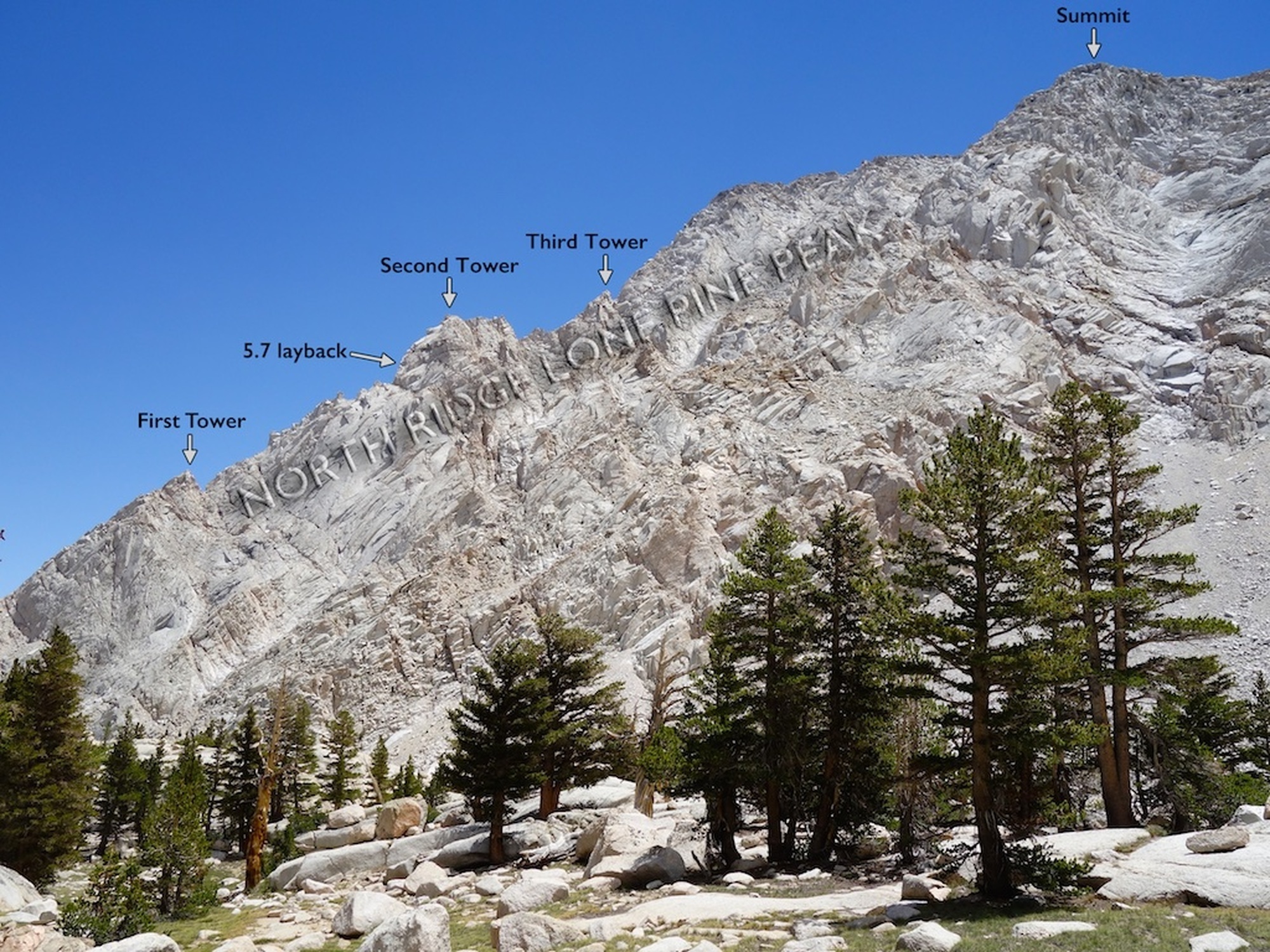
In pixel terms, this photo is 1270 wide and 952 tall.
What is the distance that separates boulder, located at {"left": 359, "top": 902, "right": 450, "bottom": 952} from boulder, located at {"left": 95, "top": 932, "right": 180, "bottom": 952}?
3.99 metres

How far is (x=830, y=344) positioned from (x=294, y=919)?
4276 inches

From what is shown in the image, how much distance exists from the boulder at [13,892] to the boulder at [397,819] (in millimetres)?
11495

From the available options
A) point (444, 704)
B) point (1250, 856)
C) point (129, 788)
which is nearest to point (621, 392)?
point (444, 704)

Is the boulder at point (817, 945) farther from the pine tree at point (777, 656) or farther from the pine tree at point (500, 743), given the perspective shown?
the pine tree at point (500, 743)

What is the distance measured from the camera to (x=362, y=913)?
1898cm

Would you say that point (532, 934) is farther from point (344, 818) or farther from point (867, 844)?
point (344, 818)

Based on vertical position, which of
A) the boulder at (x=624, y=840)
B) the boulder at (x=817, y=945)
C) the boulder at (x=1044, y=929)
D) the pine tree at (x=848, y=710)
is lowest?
the boulder at (x=624, y=840)

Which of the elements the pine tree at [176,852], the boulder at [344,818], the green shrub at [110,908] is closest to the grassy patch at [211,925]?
the green shrub at [110,908]

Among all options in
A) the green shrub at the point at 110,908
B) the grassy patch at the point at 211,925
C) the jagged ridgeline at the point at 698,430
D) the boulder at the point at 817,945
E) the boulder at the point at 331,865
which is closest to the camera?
the boulder at the point at 817,945

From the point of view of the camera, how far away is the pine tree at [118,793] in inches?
1935

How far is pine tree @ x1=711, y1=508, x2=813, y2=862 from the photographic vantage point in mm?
24234

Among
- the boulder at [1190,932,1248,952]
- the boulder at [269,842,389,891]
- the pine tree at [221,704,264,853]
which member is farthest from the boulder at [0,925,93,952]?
the pine tree at [221,704,264,853]

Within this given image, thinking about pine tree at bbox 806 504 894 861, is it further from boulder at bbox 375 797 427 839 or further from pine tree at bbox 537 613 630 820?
boulder at bbox 375 797 427 839

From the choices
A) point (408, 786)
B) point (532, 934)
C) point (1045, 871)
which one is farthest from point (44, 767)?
point (1045, 871)
